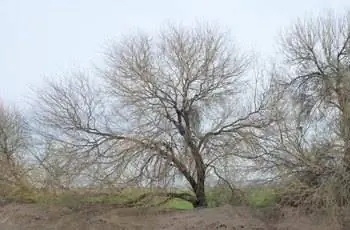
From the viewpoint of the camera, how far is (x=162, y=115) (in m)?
26.8

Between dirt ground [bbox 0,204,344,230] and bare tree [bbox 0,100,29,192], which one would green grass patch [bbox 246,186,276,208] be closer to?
dirt ground [bbox 0,204,344,230]

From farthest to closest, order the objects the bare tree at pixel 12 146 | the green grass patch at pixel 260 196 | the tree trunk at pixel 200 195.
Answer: the bare tree at pixel 12 146 < the tree trunk at pixel 200 195 < the green grass patch at pixel 260 196

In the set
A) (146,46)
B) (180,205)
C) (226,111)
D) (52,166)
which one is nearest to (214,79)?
(226,111)

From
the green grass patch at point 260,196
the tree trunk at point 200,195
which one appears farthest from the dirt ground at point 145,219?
the tree trunk at point 200,195

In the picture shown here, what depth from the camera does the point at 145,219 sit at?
27484 millimetres

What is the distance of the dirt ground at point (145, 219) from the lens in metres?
25.5

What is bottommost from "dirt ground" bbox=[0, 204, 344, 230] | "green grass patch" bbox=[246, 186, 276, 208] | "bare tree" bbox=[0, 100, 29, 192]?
"dirt ground" bbox=[0, 204, 344, 230]

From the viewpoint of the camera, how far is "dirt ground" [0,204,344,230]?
83.8 ft

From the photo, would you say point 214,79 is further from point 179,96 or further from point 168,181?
point 168,181

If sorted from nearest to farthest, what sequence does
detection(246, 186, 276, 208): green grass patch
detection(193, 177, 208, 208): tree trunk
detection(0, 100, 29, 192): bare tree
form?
detection(246, 186, 276, 208): green grass patch
detection(193, 177, 208, 208): tree trunk
detection(0, 100, 29, 192): bare tree

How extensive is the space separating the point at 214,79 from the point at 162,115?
9.22ft

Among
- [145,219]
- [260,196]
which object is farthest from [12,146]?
[260,196]

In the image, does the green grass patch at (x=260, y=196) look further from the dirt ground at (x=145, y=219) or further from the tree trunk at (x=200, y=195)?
the tree trunk at (x=200, y=195)

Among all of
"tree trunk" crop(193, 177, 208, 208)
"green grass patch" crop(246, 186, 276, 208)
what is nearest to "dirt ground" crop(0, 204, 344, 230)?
"green grass patch" crop(246, 186, 276, 208)
